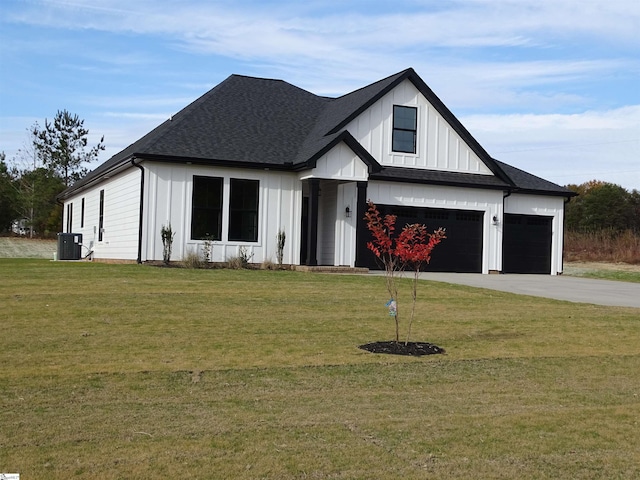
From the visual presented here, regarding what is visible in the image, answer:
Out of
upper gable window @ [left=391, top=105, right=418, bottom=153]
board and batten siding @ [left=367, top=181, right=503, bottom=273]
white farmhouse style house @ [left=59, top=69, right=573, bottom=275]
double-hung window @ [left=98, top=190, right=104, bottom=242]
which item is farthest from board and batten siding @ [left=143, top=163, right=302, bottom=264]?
double-hung window @ [left=98, top=190, right=104, bottom=242]

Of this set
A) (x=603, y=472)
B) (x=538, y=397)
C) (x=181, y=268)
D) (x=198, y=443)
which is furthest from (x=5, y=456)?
(x=181, y=268)

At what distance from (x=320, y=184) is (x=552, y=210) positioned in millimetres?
9075

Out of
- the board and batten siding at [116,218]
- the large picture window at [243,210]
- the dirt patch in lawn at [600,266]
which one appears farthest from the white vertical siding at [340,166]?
the dirt patch in lawn at [600,266]

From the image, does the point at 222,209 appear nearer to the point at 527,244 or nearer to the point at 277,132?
the point at 277,132

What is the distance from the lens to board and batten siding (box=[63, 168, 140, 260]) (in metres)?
23.2

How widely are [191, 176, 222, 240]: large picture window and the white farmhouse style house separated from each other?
0.10 ft

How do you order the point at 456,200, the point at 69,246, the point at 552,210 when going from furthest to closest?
the point at 69,246, the point at 552,210, the point at 456,200

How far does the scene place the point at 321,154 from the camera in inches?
869

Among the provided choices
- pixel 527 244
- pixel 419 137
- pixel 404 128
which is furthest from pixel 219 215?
pixel 527 244

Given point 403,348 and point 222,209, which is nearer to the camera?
point 403,348

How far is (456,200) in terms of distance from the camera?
25.5m

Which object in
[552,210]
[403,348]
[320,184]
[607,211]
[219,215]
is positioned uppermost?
[607,211]

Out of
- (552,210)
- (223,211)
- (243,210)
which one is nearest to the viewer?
(223,211)

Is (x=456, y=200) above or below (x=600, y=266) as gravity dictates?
above
